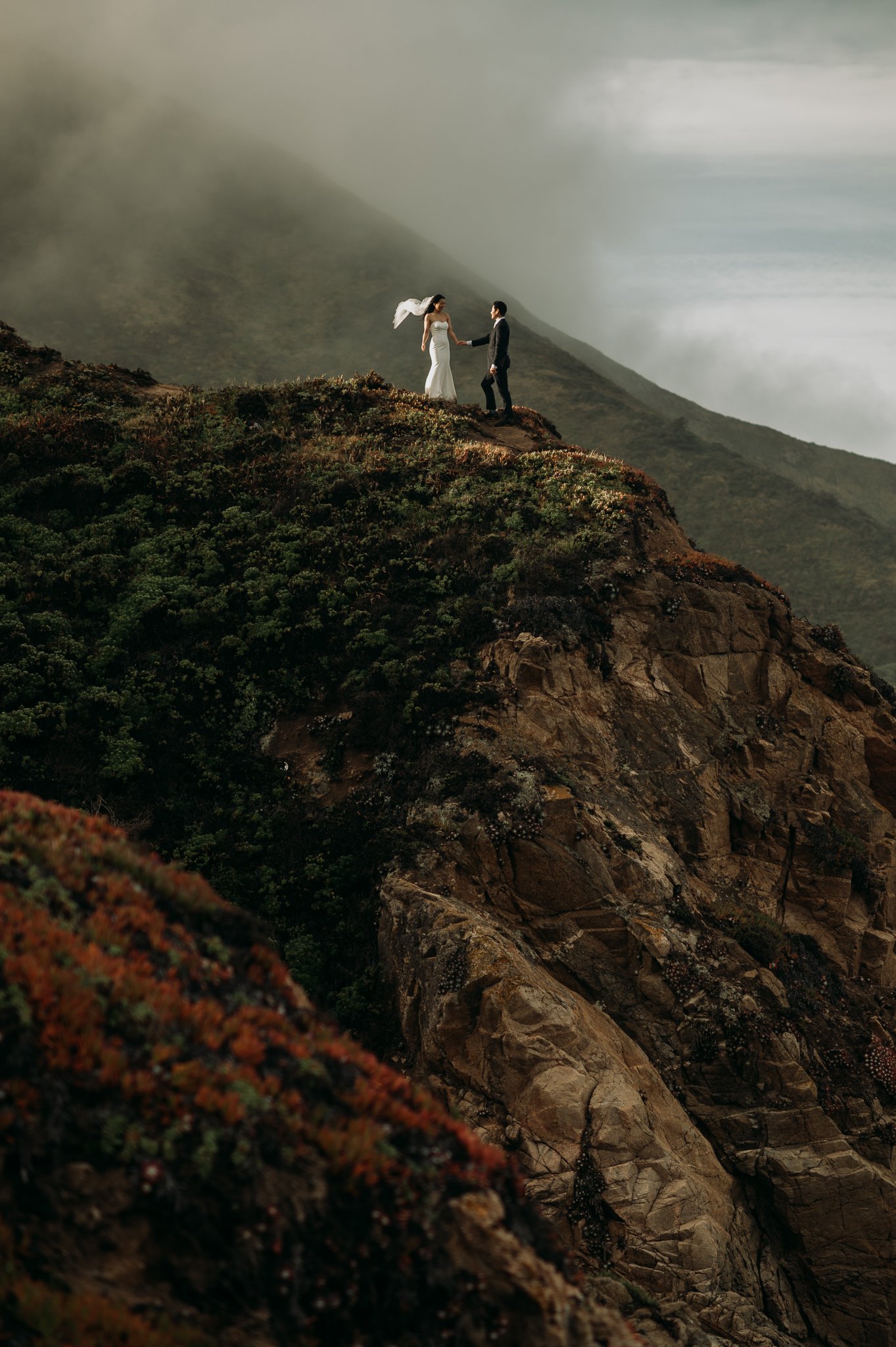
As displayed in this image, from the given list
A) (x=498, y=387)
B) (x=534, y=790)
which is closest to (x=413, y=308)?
(x=498, y=387)

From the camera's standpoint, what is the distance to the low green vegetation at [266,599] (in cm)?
1360

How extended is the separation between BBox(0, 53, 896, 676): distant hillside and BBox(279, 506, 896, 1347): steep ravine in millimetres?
50882

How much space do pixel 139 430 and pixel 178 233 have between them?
3208 inches

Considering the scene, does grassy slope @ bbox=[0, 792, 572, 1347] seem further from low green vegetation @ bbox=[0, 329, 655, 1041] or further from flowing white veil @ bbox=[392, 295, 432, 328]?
flowing white veil @ bbox=[392, 295, 432, 328]

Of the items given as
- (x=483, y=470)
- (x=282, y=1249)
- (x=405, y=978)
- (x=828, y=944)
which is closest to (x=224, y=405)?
(x=483, y=470)

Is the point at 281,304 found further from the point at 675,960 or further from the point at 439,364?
the point at 675,960

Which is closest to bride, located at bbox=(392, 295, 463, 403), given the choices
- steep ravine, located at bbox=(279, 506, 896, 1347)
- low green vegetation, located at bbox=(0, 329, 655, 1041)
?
low green vegetation, located at bbox=(0, 329, 655, 1041)

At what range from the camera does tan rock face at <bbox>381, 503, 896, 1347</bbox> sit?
11.3 m

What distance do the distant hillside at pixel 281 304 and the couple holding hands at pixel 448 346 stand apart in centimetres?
4598

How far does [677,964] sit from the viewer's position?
13.6m

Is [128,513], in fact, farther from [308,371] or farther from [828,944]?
[308,371]

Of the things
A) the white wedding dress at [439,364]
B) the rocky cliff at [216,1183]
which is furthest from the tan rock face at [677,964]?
the white wedding dress at [439,364]

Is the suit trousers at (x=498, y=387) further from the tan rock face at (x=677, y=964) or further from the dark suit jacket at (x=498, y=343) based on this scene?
the tan rock face at (x=677, y=964)

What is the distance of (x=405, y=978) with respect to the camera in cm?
1227
